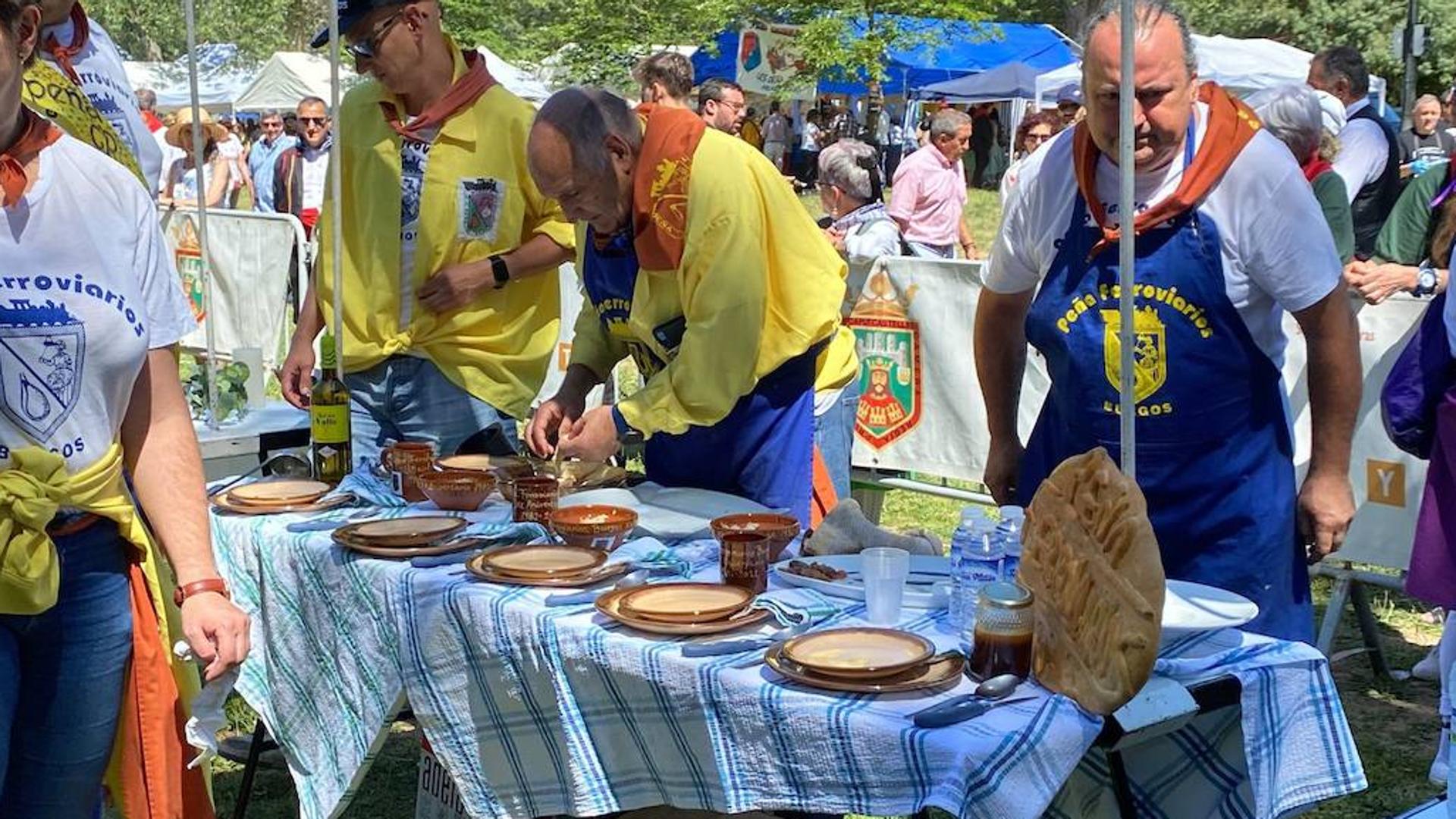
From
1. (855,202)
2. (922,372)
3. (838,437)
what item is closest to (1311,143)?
(922,372)

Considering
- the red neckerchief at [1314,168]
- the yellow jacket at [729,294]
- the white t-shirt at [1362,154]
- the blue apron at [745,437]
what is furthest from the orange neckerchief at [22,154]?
the white t-shirt at [1362,154]

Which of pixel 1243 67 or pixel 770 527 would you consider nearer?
pixel 770 527

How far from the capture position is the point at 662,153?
3.34 meters

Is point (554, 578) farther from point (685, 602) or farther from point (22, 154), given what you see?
point (22, 154)

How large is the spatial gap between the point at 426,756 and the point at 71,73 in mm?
1709

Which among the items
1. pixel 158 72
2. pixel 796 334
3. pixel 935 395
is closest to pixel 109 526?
pixel 796 334

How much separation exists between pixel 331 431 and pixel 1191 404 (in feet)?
6.58

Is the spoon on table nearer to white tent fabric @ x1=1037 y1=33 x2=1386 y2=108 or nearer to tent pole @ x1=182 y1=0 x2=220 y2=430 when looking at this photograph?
tent pole @ x1=182 y1=0 x2=220 y2=430

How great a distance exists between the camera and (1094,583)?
220 cm

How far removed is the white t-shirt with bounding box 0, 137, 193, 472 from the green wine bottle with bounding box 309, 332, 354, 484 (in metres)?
1.43

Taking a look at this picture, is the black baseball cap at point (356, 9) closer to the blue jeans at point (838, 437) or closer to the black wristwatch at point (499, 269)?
the black wristwatch at point (499, 269)

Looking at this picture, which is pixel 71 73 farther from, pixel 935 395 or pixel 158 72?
pixel 158 72

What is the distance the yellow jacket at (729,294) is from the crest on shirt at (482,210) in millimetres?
649

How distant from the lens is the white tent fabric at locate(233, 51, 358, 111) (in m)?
27.3
